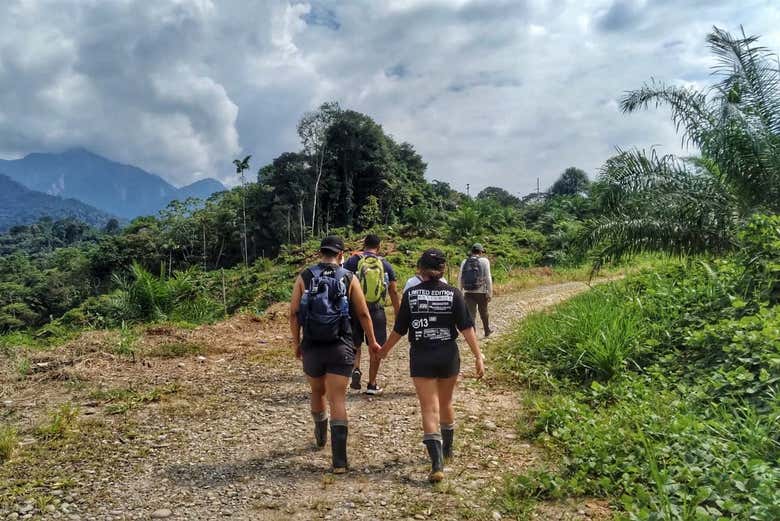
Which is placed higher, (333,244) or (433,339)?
(333,244)

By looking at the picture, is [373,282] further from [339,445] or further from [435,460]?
[435,460]

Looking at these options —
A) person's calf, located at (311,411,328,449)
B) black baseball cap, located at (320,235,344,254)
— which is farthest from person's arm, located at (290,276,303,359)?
person's calf, located at (311,411,328,449)

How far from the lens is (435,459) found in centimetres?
361

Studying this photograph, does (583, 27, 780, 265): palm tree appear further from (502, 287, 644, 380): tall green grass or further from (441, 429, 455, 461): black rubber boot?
(441, 429, 455, 461): black rubber boot

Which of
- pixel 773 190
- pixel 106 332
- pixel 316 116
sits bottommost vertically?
pixel 106 332

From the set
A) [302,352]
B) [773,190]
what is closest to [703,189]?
[773,190]

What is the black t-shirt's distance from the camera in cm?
371

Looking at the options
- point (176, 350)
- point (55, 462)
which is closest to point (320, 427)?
point (55, 462)

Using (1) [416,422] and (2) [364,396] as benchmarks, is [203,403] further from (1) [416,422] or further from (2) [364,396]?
(1) [416,422]

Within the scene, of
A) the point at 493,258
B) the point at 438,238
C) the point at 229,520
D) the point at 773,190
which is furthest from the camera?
the point at 438,238

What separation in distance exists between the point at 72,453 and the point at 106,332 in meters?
4.65

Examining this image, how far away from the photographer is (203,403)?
5492mm

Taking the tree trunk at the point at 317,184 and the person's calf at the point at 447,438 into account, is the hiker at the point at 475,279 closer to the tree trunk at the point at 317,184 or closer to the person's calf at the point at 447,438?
the person's calf at the point at 447,438

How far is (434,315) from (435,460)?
3.40 ft
